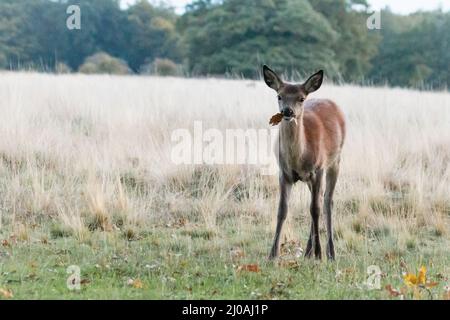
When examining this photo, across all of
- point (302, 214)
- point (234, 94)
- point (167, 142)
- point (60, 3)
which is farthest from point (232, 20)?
point (302, 214)

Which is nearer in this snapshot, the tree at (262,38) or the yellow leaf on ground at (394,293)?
the yellow leaf on ground at (394,293)

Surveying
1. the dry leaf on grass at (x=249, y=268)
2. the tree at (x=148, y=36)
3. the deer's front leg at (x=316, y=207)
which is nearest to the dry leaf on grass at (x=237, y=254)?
the dry leaf on grass at (x=249, y=268)

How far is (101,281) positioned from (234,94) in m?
10.0

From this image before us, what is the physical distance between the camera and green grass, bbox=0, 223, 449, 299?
6.15 m

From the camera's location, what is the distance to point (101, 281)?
21.3 ft

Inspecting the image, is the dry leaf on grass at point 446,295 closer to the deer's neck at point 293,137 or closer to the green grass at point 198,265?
the green grass at point 198,265

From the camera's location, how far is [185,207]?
31.0 ft

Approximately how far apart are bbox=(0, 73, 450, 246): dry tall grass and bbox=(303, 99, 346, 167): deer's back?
A: 99 cm

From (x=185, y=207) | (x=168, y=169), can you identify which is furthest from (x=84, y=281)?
(x=168, y=169)

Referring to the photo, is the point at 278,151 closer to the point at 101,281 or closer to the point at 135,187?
the point at 101,281

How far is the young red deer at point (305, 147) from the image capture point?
693cm

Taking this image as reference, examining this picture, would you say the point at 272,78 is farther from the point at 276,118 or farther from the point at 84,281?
the point at 84,281

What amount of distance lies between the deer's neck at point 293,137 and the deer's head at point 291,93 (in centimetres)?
11

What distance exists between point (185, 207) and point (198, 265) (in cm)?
238
